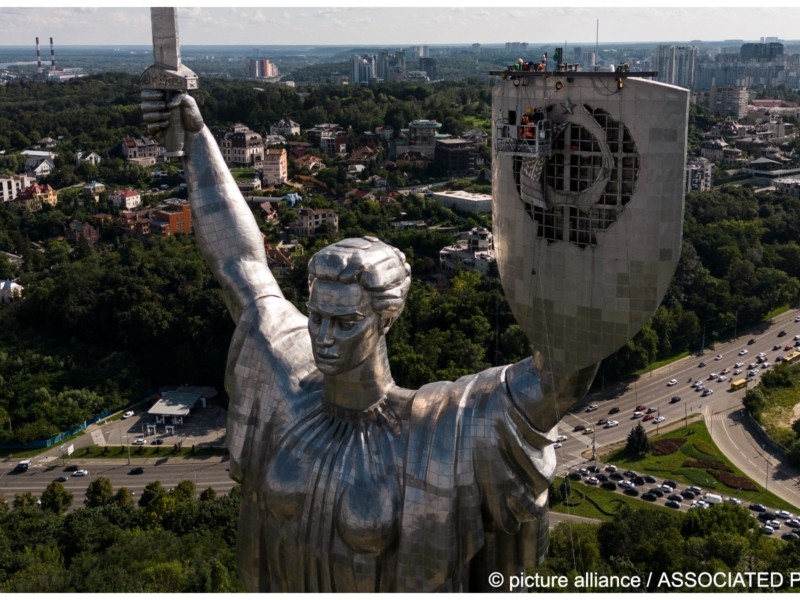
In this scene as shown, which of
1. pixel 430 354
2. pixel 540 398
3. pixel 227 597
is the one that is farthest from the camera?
pixel 430 354

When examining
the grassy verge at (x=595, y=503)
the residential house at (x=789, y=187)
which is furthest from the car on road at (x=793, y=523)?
the residential house at (x=789, y=187)

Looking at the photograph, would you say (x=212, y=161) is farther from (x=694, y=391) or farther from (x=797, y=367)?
(x=797, y=367)

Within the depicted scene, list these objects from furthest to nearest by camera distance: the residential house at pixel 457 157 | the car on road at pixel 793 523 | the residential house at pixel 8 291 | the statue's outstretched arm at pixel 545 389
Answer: the residential house at pixel 457 157 → the residential house at pixel 8 291 → the car on road at pixel 793 523 → the statue's outstretched arm at pixel 545 389

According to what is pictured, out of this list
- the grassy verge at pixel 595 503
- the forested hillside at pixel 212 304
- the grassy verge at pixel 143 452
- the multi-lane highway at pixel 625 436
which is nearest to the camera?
the grassy verge at pixel 595 503

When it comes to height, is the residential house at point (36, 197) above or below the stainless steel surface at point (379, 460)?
below

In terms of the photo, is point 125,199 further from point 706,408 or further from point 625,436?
point 706,408

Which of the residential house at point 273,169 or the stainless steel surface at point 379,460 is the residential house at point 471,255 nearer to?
the residential house at point 273,169

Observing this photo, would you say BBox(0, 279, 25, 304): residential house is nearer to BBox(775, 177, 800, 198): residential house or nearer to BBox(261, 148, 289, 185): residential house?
BBox(261, 148, 289, 185): residential house

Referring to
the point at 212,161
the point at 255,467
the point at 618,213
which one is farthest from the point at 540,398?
the point at 212,161
